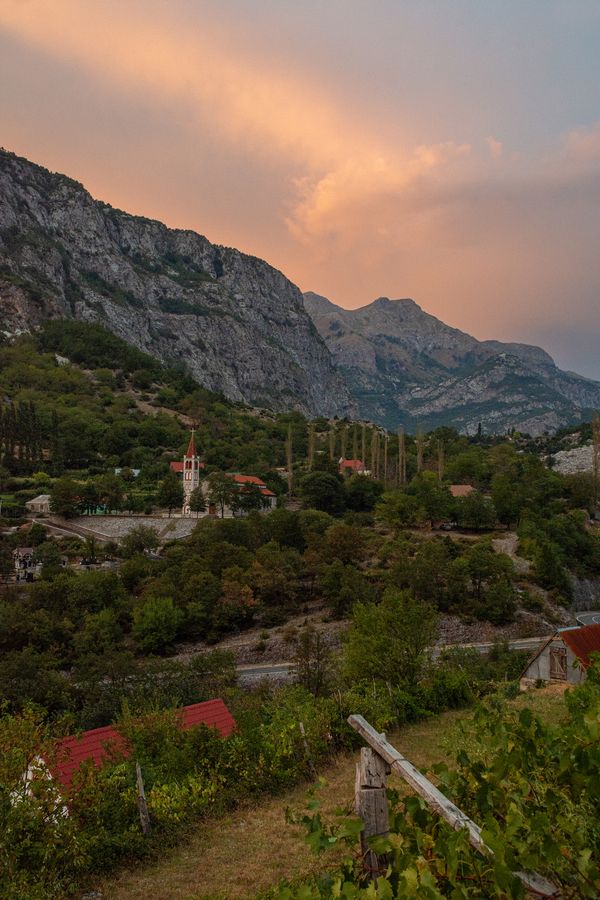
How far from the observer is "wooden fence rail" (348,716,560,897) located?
2.59 meters

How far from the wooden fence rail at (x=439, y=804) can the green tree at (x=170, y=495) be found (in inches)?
2221

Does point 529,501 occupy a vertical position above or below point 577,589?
above

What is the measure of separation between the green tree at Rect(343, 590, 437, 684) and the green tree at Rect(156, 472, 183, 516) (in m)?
41.1

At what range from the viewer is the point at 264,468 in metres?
73.4

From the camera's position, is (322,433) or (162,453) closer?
(162,453)

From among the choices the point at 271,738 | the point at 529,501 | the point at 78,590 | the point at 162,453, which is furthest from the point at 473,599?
the point at 162,453

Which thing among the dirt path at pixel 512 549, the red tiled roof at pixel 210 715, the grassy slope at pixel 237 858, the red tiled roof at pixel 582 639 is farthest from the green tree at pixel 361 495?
the grassy slope at pixel 237 858

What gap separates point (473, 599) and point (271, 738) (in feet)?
99.6

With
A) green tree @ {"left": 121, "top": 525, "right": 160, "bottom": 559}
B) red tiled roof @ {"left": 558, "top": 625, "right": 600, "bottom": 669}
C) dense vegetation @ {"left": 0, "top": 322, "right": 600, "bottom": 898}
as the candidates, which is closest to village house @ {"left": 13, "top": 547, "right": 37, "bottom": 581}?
dense vegetation @ {"left": 0, "top": 322, "right": 600, "bottom": 898}

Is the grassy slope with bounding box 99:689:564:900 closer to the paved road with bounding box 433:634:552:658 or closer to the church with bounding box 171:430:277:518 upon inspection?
the paved road with bounding box 433:634:552:658

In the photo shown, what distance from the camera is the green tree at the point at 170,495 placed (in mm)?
58469

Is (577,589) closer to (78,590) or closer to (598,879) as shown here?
(78,590)

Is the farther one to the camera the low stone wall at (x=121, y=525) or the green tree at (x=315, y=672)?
the low stone wall at (x=121, y=525)

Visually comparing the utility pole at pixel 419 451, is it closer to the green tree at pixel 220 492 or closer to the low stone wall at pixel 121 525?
the green tree at pixel 220 492
